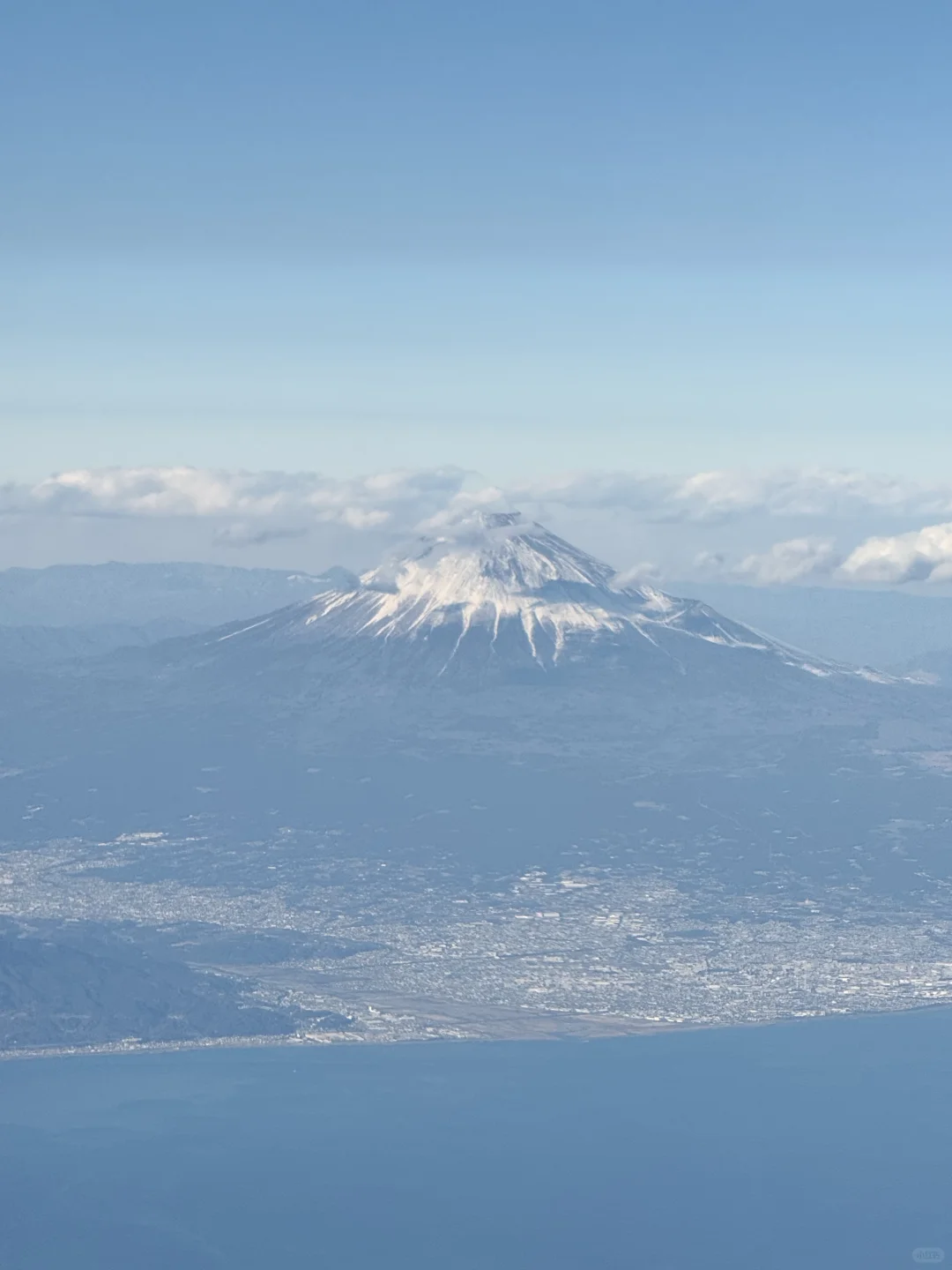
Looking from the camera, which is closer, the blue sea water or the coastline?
the blue sea water

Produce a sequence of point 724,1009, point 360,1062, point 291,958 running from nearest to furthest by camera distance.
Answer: point 360,1062 → point 724,1009 → point 291,958

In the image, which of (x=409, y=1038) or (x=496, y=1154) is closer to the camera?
(x=496, y=1154)

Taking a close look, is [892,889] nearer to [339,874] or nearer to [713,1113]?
[339,874]

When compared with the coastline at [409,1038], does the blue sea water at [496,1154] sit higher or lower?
lower

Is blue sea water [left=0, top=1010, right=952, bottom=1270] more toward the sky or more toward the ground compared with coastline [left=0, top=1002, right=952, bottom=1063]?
more toward the ground

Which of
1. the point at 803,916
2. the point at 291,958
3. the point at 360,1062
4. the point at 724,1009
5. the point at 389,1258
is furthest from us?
the point at 803,916

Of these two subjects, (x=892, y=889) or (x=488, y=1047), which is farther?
(x=892, y=889)

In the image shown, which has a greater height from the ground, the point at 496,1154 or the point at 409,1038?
the point at 409,1038

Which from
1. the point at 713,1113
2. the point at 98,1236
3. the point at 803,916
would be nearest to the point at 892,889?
the point at 803,916
